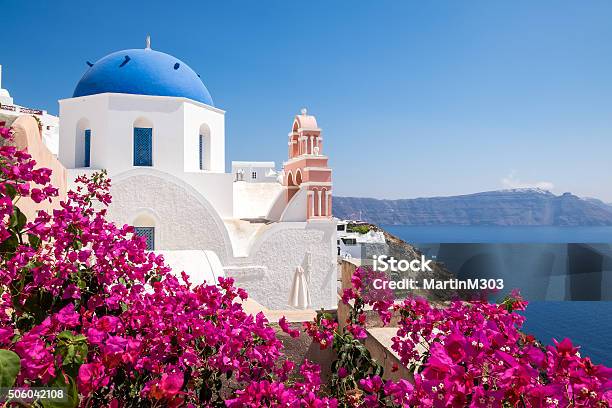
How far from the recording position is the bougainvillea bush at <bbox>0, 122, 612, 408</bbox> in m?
1.24

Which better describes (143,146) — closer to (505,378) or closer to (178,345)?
(178,345)

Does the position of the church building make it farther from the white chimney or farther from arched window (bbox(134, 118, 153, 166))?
the white chimney

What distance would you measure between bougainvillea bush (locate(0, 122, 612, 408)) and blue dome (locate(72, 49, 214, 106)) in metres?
10.2

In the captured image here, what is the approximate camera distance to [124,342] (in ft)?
5.22

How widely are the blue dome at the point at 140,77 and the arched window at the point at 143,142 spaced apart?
0.82 metres

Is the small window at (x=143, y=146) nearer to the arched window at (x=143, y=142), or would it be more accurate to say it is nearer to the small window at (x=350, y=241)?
the arched window at (x=143, y=142)

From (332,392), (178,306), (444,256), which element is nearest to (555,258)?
(444,256)

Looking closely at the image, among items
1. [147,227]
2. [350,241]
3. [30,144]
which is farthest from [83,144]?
[350,241]

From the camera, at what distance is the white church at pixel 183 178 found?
34.7 feet

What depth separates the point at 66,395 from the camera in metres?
1.37

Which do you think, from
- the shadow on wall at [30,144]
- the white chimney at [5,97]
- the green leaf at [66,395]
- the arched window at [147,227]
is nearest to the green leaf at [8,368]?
the green leaf at [66,395]

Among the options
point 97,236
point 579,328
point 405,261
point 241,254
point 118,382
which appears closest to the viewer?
point 118,382

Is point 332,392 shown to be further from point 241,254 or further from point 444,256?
point 241,254

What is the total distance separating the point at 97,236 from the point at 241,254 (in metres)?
8.82
